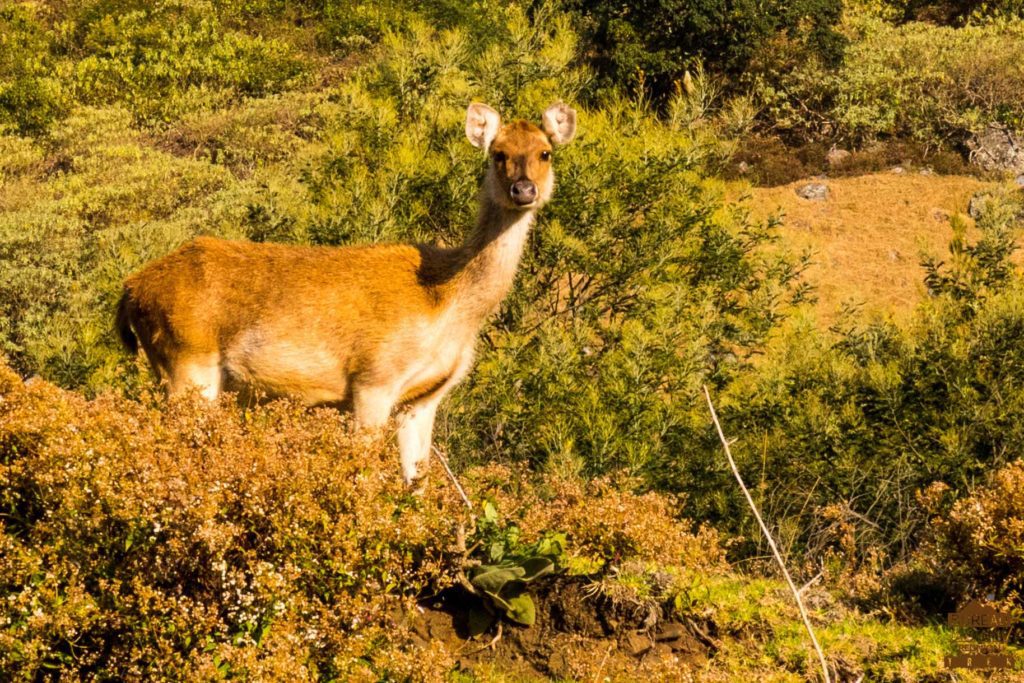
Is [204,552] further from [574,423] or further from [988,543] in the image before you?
[574,423]

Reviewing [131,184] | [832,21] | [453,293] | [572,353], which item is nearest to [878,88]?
[832,21]

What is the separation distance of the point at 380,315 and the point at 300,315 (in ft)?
1.93

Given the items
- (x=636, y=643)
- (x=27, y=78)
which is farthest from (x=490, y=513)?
(x=27, y=78)

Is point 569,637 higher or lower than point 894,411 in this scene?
higher

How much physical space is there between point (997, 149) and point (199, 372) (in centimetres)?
3544

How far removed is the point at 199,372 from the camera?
965cm

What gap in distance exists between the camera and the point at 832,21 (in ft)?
151

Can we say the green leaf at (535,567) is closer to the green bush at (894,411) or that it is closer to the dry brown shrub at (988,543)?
the dry brown shrub at (988,543)

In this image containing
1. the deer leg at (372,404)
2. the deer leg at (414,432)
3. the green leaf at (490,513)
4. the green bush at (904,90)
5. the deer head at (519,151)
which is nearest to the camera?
the green leaf at (490,513)

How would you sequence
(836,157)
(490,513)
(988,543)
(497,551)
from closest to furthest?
1. (497,551)
2. (490,513)
3. (988,543)
4. (836,157)

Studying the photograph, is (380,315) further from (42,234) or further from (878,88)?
(878,88)

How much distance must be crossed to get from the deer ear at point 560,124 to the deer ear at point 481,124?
45 cm

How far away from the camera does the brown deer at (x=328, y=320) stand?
9.66 m

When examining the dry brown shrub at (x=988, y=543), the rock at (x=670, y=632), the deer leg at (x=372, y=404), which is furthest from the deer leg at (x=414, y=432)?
the dry brown shrub at (x=988, y=543)
